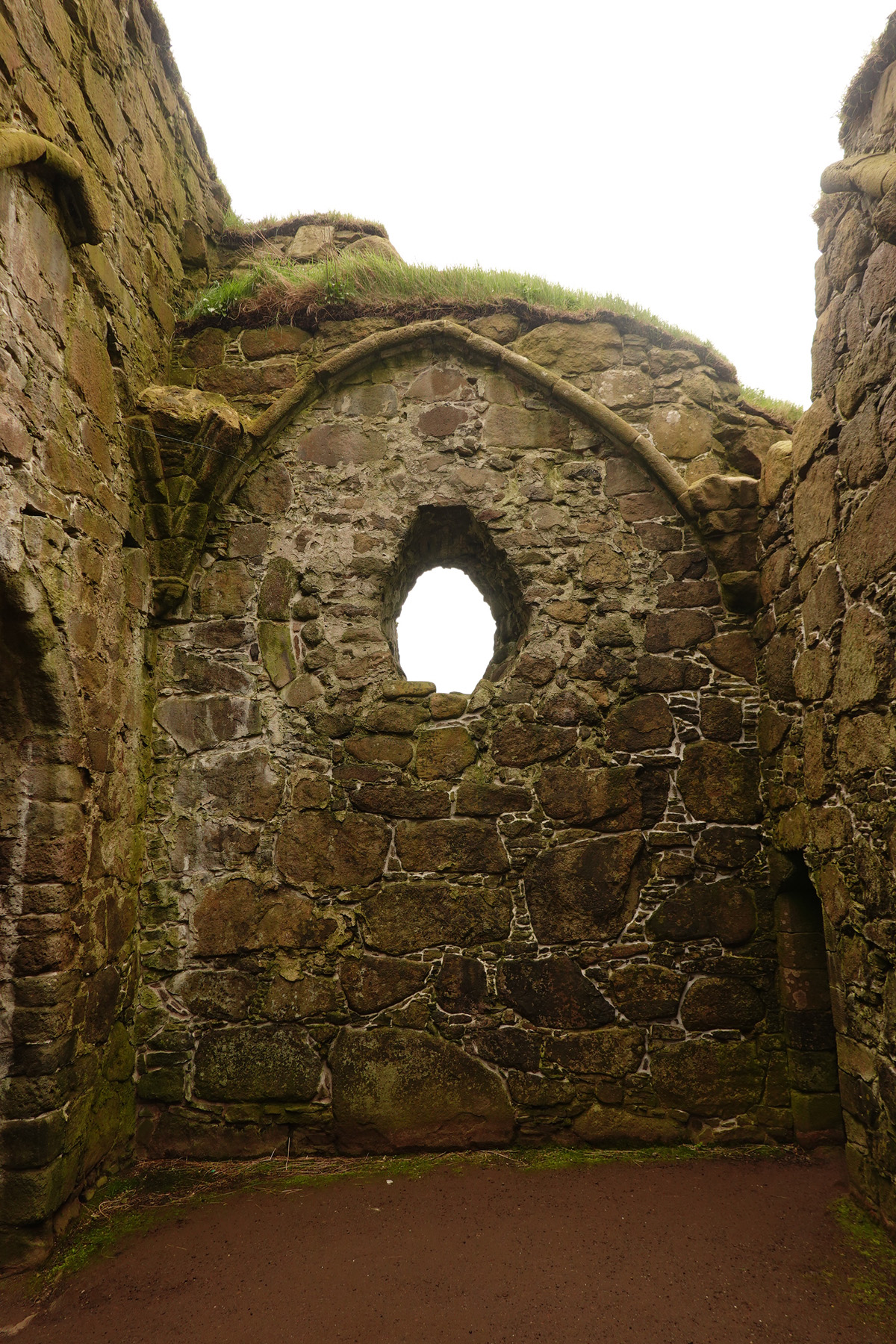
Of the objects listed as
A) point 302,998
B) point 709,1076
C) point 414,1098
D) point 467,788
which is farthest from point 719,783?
point 302,998

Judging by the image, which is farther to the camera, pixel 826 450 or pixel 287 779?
pixel 287 779

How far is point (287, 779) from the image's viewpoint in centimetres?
422

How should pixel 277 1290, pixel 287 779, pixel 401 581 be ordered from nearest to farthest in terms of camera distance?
1. pixel 277 1290
2. pixel 287 779
3. pixel 401 581

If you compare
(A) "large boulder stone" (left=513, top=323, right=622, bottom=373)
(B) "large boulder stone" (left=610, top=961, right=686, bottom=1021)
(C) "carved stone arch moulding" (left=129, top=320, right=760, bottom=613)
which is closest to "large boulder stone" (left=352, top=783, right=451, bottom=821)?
(B) "large boulder stone" (left=610, top=961, right=686, bottom=1021)

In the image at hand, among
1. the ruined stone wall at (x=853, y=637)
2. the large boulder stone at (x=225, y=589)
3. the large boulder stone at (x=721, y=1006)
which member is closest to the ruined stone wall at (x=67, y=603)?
the large boulder stone at (x=225, y=589)

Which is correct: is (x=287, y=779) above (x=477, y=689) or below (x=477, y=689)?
below

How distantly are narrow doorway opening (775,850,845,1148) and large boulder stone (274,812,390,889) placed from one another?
7.21 feet

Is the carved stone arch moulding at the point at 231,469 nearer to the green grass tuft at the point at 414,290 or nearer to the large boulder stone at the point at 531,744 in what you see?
the green grass tuft at the point at 414,290

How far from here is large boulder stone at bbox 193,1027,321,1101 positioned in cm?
388

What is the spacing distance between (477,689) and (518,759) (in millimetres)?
483

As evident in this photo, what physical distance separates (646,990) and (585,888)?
24.3 inches

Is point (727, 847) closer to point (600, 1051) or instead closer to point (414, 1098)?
point (600, 1051)

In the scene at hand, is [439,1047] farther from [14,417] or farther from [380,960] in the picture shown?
[14,417]

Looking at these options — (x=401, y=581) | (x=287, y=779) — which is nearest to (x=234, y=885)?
A: (x=287, y=779)
